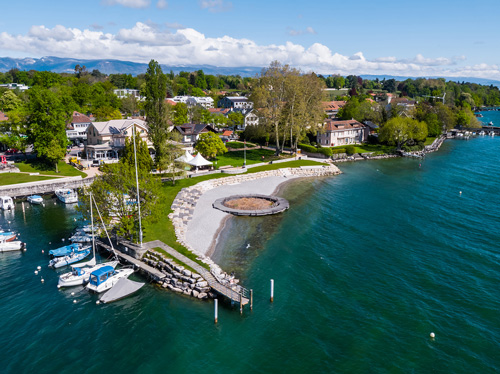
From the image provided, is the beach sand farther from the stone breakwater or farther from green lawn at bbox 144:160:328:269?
green lawn at bbox 144:160:328:269

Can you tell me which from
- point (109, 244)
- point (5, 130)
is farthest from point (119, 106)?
point (109, 244)

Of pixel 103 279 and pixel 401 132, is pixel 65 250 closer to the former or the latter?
pixel 103 279

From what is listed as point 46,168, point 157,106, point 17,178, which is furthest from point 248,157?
point 17,178

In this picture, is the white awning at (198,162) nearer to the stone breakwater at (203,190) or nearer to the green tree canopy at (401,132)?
the stone breakwater at (203,190)

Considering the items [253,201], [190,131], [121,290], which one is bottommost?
[121,290]

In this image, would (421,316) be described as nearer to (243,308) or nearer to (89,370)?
(243,308)

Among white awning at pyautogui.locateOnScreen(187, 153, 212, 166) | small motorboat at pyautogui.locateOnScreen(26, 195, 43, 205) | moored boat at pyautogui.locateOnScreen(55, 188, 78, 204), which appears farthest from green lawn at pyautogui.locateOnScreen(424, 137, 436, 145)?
small motorboat at pyautogui.locateOnScreen(26, 195, 43, 205)
